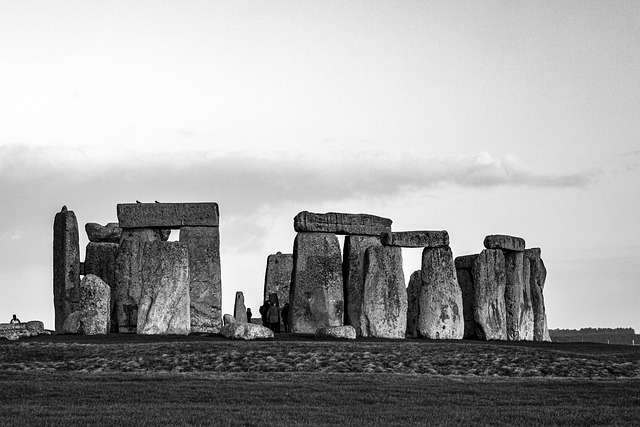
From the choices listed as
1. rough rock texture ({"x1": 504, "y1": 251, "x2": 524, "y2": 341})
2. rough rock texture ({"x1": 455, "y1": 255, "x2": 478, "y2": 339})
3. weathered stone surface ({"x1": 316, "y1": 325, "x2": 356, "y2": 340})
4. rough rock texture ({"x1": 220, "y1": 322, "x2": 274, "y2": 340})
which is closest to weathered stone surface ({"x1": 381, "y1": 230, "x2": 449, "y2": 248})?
rough rock texture ({"x1": 455, "y1": 255, "x2": 478, "y2": 339})

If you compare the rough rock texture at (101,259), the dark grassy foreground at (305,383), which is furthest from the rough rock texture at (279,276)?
the dark grassy foreground at (305,383)

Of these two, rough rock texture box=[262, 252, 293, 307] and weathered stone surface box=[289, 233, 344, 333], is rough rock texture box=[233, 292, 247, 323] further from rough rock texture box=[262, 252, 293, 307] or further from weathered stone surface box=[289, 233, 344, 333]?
weathered stone surface box=[289, 233, 344, 333]

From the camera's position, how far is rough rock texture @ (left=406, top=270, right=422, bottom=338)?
33844 millimetres

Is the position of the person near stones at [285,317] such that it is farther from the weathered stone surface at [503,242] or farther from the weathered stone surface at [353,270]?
the weathered stone surface at [503,242]

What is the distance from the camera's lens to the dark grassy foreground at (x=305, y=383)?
15.3 metres

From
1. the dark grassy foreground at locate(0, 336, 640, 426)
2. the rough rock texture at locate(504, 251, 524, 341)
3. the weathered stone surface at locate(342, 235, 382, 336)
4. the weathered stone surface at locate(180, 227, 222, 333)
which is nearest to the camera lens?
the dark grassy foreground at locate(0, 336, 640, 426)

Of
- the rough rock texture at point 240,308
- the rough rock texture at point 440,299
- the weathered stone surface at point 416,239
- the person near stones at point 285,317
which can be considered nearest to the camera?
the rough rock texture at point 440,299

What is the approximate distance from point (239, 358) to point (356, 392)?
16.2 ft

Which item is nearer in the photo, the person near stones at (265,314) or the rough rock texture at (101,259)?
the person near stones at (265,314)

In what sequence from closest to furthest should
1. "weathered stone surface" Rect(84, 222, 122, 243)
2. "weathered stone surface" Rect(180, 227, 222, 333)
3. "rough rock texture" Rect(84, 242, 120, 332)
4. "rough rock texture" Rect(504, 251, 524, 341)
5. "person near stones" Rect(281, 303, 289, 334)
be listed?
1. "weathered stone surface" Rect(180, 227, 222, 333)
2. "person near stones" Rect(281, 303, 289, 334)
3. "rough rock texture" Rect(504, 251, 524, 341)
4. "rough rock texture" Rect(84, 242, 120, 332)
5. "weathered stone surface" Rect(84, 222, 122, 243)

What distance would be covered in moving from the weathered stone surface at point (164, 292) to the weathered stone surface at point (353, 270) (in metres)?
5.51

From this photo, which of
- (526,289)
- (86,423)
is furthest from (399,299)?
(86,423)

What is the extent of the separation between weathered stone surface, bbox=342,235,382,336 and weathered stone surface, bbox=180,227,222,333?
144 inches

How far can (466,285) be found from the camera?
3462 centimetres
